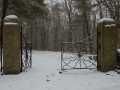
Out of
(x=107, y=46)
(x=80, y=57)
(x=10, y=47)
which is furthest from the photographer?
(x=80, y=57)

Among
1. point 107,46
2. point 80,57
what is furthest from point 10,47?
point 107,46

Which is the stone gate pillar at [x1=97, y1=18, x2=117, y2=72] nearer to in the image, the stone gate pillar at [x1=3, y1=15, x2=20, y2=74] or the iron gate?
the iron gate

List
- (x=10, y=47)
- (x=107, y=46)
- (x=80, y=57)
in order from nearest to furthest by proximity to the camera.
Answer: (x=10, y=47) → (x=107, y=46) → (x=80, y=57)

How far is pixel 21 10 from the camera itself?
12.3m

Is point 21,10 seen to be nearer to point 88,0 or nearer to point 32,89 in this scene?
point 88,0

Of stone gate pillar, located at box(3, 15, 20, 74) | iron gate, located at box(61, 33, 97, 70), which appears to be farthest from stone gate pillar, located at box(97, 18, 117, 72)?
stone gate pillar, located at box(3, 15, 20, 74)

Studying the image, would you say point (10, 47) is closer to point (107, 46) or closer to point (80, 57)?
point (80, 57)

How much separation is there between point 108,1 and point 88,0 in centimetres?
305

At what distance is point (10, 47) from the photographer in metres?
4.84

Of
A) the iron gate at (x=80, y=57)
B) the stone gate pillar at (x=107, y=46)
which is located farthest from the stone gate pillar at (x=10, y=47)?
the stone gate pillar at (x=107, y=46)

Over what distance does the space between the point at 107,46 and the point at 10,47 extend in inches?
151

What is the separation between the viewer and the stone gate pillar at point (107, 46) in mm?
5211

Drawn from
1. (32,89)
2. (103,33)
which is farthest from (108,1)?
(32,89)

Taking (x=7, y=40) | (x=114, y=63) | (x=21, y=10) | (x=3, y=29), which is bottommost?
(x=114, y=63)
